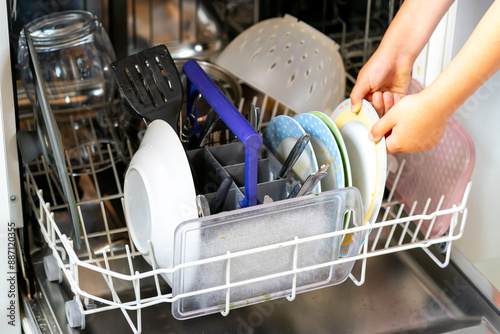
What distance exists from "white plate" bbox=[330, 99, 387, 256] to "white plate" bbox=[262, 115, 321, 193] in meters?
0.07

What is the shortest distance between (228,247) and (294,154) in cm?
15

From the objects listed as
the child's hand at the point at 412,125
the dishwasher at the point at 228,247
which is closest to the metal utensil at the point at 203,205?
the dishwasher at the point at 228,247

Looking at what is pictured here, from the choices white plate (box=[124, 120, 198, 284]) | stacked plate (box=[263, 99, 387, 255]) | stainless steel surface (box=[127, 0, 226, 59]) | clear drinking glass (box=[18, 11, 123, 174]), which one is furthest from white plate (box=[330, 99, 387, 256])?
stainless steel surface (box=[127, 0, 226, 59])

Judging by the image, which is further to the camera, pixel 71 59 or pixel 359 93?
pixel 71 59

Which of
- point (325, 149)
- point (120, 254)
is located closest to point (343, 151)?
point (325, 149)

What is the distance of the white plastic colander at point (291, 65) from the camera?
1.05m

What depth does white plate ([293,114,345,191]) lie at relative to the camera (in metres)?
0.81

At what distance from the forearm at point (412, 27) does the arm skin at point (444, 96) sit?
153 millimetres

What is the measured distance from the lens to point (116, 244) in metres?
0.98

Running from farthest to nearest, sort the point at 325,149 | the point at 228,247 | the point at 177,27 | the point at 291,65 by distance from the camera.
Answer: the point at 177,27
the point at 291,65
the point at 325,149
the point at 228,247

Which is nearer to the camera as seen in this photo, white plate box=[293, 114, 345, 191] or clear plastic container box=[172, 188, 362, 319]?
clear plastic container box=[172, 188, 362, 319]

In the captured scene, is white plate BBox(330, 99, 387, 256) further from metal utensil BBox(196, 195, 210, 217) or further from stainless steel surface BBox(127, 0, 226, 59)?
stainless steel surface BBox(127, 0, 226, 59)

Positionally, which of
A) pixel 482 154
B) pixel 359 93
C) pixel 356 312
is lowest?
pixel 356 312

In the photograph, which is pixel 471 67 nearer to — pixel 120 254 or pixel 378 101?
pixel 378 101
